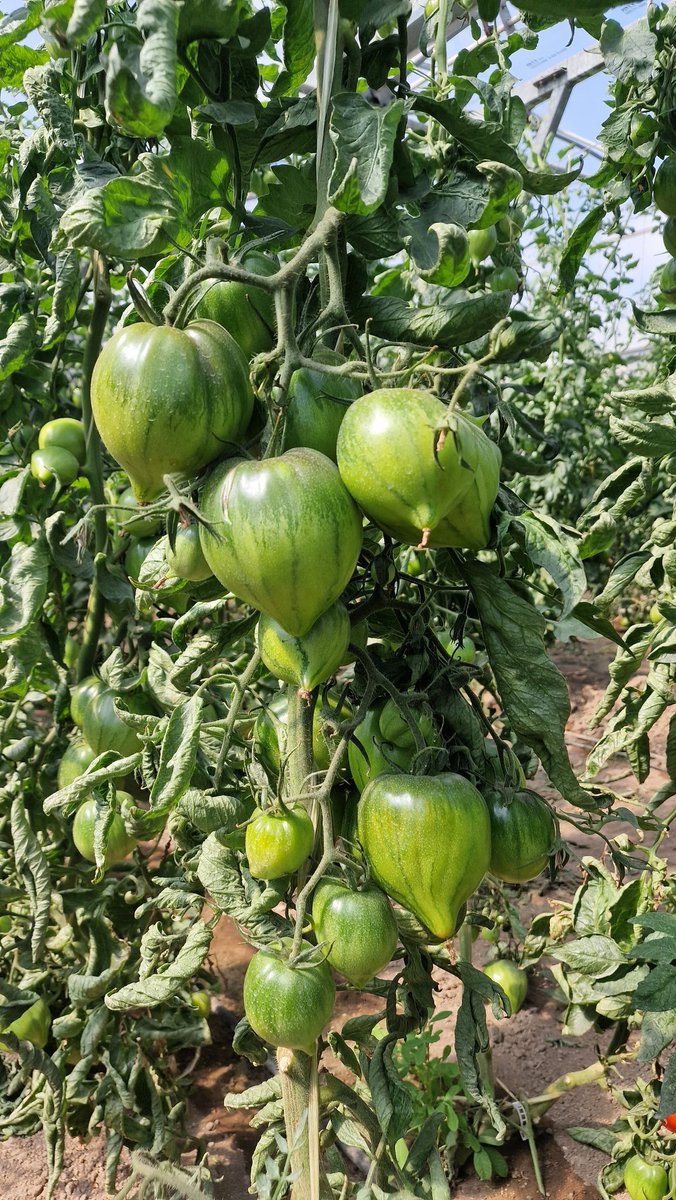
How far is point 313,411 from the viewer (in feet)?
2.18

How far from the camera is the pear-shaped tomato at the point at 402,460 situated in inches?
22.1

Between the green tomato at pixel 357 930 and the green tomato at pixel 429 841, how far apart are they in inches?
1.0

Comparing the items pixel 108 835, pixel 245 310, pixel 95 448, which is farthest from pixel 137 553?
pixel 245 310

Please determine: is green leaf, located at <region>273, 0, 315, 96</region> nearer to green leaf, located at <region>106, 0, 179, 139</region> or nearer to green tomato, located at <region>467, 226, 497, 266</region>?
green leaf, located at <region>106, 0, 179, 139</region>

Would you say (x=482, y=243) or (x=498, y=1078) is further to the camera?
(x=498, y=1078)

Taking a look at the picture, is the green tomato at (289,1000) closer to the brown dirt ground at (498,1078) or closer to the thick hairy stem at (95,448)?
the brown dirt ground at (498,1078)

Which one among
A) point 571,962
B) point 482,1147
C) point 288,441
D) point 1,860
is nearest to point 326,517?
point 288,441

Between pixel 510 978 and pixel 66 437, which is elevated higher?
pixel 66 437

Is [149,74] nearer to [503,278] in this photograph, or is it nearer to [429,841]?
[429,841]

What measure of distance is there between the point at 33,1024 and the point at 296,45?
1.66m

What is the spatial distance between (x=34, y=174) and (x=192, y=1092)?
1.89 metres

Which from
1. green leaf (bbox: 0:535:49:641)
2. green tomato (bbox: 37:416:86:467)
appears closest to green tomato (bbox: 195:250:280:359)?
green leaf (bbox: 0:535:49:641)

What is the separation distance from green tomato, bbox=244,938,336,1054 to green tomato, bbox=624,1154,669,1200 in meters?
0.95

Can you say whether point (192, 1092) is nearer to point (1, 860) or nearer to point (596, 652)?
point (1, 860)
